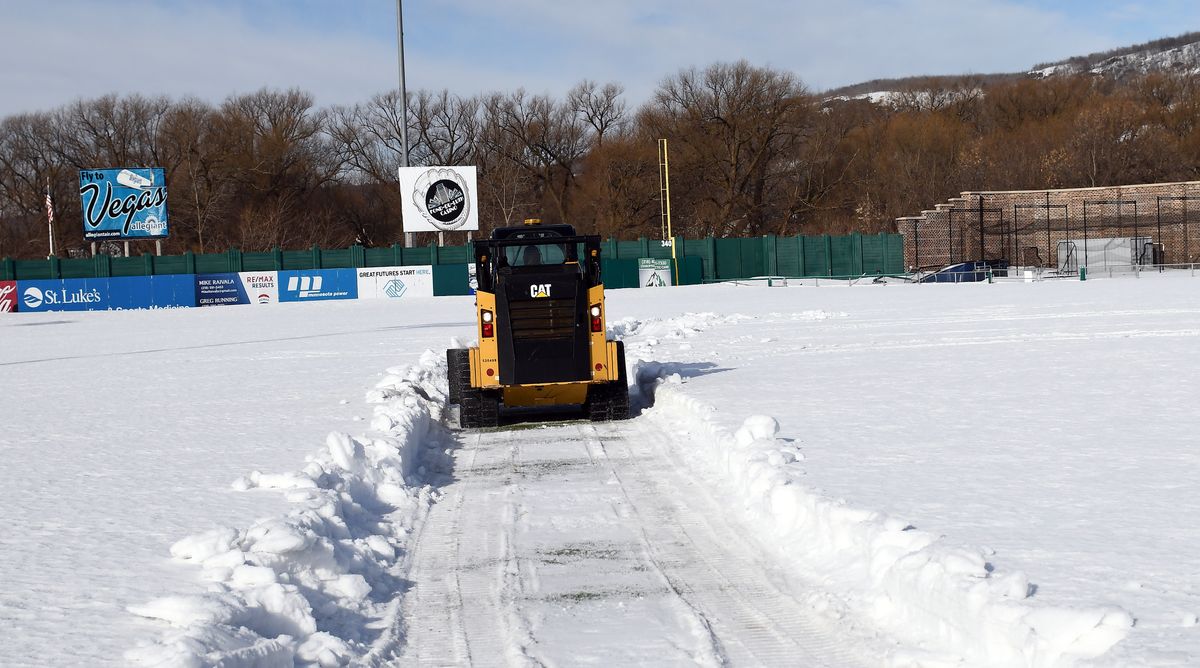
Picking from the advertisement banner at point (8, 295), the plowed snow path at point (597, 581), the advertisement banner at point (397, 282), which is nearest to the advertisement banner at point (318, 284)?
the advertisement banner at point (397, 282)

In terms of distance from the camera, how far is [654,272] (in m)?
54.8

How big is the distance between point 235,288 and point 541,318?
41.1 meters

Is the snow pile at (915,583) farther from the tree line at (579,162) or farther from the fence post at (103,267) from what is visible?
the tree line at (579,162)

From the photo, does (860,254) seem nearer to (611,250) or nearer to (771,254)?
(771,254)

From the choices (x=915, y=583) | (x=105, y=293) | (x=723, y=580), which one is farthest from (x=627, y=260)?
(x=915, y=583)

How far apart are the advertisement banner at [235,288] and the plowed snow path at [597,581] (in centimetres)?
4326

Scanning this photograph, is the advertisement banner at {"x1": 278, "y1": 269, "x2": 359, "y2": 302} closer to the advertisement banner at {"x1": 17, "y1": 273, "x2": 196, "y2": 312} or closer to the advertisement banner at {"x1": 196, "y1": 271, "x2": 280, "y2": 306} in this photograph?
the advertisement banner at {"x1": 196, "y1": 271, "x2": 280, "y2": 306}

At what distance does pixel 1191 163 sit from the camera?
81.5 metres

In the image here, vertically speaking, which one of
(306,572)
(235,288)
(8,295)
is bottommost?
(306,572)

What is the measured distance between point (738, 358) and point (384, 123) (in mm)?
71289

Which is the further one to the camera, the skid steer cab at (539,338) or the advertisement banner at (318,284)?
the advertisement banner at (318,284)

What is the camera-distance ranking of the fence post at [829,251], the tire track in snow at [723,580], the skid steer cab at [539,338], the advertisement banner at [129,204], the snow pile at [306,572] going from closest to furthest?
the snow pile at [306,572] → the tire track in snow at [723,580] → the skid steer cab at [539,338] → the advertisement banner at [129,204] → the fence post at [829,251]

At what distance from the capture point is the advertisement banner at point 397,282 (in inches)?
2009

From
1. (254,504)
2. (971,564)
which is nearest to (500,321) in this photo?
(254,504)
